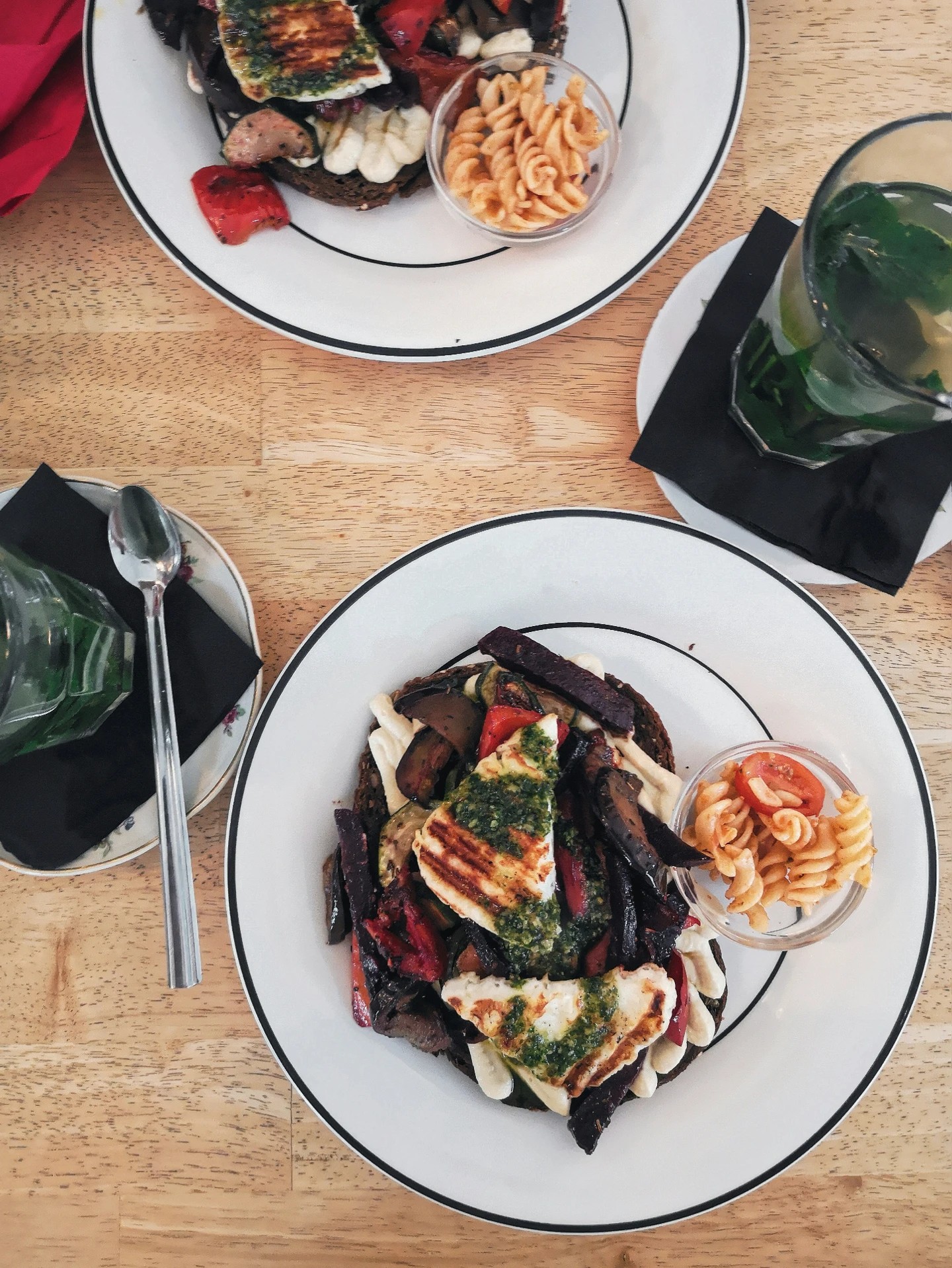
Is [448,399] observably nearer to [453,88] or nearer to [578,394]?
[578,394]

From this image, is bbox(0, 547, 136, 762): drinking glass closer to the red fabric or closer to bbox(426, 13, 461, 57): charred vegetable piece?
the red fabric

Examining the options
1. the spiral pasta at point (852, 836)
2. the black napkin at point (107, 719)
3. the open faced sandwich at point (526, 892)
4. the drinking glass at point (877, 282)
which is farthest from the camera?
the black napkin at point (107, 719)

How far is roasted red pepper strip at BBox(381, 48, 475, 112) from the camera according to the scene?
174 centimetres

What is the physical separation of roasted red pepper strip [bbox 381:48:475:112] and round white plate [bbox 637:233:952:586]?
58 cm

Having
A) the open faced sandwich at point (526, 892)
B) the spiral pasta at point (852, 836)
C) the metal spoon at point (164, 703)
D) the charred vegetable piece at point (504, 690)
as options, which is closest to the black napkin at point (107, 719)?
the metal spoon at point (164, 703)

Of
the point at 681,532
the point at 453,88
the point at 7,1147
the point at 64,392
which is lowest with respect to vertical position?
the point at 7,1147

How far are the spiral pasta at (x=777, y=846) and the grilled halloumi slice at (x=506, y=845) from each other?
33cm

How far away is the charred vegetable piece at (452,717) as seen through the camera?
1645 millimetres

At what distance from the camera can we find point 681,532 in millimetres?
1805

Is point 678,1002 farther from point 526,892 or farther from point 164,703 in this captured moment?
point 164,703

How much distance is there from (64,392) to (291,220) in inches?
24.3

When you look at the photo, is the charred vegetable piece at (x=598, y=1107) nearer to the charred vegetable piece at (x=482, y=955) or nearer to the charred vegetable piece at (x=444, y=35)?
the charred vegetable piece at (x=482, y=955)

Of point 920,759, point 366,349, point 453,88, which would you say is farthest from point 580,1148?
point 453,88

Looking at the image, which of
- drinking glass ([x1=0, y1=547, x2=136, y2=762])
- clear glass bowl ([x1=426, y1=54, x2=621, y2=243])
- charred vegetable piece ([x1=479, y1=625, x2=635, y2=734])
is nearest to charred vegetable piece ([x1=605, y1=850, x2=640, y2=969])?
charred vegetable piece ([x1=479, y1=625, x2=635, y2=734])
